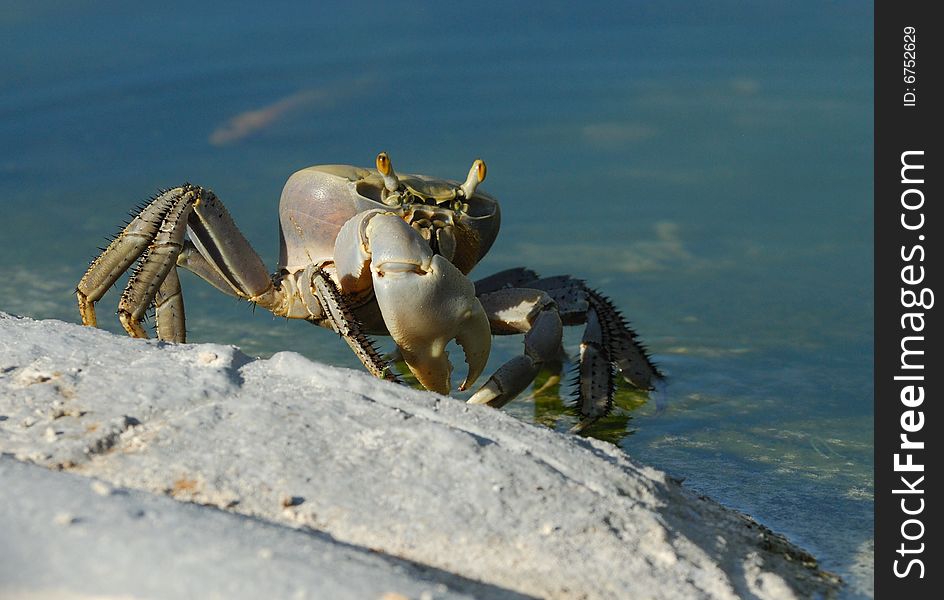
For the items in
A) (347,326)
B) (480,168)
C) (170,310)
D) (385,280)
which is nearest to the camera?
(385,280)

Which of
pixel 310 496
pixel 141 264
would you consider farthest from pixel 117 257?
pixel 310 496

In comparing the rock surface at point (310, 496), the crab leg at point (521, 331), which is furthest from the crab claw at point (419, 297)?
the rock surface at point (310, 496)

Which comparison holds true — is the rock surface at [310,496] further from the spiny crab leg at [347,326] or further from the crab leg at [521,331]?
the crab leg at [521,331]

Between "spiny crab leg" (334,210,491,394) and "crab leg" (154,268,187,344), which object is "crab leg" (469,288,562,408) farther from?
"crab leg" (154,268,187,344)

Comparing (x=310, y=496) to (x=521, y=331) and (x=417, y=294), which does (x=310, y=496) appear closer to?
(x=417, y=294)

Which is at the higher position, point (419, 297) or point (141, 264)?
point (141, 264)

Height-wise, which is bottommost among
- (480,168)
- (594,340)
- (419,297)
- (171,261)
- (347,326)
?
(594,340)

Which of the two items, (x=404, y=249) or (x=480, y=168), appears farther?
(x=480, y=168)

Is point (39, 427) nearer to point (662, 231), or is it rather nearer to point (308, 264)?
point (308, 264)

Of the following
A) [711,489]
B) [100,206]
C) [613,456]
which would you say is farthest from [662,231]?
[613,456]
